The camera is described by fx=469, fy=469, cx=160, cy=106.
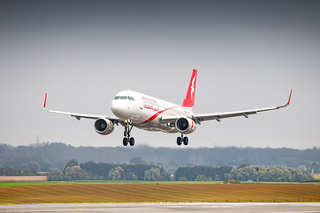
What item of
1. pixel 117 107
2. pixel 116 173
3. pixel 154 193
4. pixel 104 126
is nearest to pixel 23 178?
pixel 116 173

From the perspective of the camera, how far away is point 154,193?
10981cm

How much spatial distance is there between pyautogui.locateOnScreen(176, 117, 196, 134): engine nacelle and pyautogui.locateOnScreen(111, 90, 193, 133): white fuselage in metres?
2.40

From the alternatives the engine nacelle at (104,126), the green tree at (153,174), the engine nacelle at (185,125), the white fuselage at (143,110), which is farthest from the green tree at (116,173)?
the engine nacelle at (185,125)

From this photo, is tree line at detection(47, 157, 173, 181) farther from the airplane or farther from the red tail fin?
the airplane

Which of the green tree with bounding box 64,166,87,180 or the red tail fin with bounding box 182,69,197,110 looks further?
the green tree with bounding box 64,166,87,180

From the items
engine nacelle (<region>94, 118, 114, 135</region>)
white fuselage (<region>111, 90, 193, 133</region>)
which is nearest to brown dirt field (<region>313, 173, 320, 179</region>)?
white fuselage (<region>111, 90, 193, 133</region>)

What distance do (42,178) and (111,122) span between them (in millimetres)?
82025

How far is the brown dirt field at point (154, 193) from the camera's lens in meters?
96.8

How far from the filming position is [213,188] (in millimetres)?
119500

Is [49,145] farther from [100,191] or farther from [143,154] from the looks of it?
[100,191]

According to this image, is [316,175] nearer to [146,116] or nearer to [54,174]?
[54,174]

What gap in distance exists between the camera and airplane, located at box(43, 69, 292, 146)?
57.7m

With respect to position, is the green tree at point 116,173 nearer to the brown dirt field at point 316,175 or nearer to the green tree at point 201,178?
the green tree at point 201,178

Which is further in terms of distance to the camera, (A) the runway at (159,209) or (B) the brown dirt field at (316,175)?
(B) the brown dirt field at (316,175)
